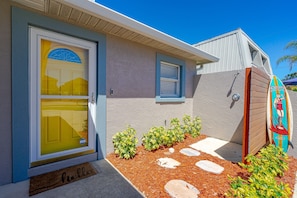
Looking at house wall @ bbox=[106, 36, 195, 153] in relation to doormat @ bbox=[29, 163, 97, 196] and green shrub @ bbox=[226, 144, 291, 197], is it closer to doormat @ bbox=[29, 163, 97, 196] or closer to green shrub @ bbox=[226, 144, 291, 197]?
doormat @ bbox=[29, 163, 97, 196]

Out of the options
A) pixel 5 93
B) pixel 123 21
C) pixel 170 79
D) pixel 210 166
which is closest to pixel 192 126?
pixel 170 79

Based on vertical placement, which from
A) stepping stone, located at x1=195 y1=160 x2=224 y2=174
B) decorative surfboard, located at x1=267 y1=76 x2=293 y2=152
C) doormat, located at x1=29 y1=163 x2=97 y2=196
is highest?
decorative surfboard, located at x1=267 y1=76 x2=293 y2=152

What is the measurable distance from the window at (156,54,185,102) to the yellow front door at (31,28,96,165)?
6.98ft

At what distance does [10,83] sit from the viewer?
2.24 m

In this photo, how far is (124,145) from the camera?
323 centimetres

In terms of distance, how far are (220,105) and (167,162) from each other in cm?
316

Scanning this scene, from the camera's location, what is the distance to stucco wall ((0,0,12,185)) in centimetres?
217

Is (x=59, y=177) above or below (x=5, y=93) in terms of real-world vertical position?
below

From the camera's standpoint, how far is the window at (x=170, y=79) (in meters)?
4.49

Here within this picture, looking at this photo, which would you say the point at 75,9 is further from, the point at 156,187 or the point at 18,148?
the point at 156,187

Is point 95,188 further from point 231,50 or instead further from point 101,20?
point 231,50

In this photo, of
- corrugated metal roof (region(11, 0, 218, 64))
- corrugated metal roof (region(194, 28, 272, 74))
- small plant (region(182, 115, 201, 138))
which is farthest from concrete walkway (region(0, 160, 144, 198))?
corrugated metal roof (region(194, 28, 272, 74))

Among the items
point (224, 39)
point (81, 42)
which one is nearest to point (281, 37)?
point (224, 39)

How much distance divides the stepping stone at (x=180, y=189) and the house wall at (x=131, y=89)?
1730mm
